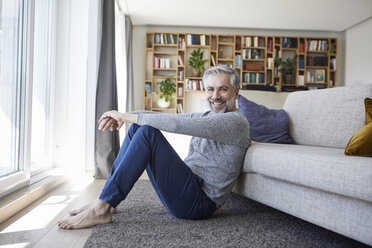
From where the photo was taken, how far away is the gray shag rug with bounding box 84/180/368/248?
51.1 inches

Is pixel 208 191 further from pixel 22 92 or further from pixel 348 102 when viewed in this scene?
pixel 22 92

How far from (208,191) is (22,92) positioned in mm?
1430

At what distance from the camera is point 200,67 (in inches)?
263

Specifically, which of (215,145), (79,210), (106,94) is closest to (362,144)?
(215,145)

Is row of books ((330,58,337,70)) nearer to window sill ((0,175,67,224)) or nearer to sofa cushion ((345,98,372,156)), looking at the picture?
sofa cushion ((345,98,372,156))

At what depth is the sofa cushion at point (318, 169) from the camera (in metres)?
1.09

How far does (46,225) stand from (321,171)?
1286 millimetres

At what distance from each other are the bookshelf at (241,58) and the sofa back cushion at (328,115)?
4.55 m

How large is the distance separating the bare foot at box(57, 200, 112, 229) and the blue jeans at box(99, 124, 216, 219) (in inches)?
2.1

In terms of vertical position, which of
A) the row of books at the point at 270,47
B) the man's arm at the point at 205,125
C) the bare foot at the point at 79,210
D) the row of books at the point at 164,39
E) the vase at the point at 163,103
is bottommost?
the bare foot at the point at 79,210

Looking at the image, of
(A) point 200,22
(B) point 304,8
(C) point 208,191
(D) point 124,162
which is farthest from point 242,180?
(A) point 200,22

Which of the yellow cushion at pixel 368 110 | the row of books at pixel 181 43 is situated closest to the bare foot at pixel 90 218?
the yellow cushion at pixel 368 110

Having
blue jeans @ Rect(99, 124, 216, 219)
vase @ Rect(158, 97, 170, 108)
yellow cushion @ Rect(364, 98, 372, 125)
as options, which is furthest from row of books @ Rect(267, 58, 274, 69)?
blue jeans @ Rect(99, 124, 216, 219)

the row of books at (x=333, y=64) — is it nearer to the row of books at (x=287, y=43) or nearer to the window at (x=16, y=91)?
the row of books at (x=287, y=43)
